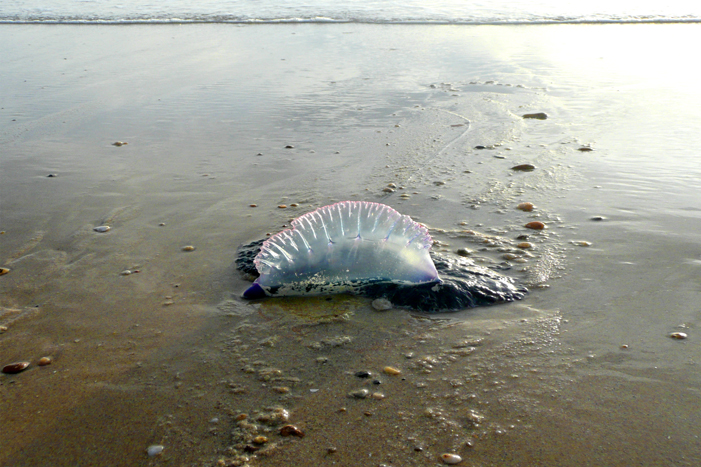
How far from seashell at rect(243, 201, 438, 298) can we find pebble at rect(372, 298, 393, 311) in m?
0.11

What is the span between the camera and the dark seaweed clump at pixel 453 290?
237 cm

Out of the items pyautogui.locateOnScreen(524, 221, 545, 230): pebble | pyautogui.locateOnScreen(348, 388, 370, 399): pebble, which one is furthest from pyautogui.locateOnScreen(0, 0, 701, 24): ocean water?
pyautogui.locateOnScreen(348, 388, 370, 399): pebble

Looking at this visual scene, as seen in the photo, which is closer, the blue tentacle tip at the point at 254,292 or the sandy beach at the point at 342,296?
the sandy beach at the point at 342,296

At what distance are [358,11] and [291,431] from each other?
45.0 feet

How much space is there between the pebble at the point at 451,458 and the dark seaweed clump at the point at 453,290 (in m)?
0.80

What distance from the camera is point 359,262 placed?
246cm

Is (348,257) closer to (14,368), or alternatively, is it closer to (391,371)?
(391,371)

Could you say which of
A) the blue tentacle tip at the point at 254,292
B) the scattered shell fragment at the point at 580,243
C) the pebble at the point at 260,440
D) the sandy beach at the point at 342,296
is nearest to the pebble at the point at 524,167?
the sandy beach at the point at 342,296

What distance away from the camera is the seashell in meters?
2.46

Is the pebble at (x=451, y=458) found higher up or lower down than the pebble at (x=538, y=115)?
lower down

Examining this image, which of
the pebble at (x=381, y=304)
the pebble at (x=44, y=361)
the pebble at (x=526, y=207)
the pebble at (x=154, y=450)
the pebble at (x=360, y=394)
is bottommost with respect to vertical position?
the pebble at (x=154, y=450)

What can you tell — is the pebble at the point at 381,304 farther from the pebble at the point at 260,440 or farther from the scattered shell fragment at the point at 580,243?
the scattered shell fragment at the point at 580,243

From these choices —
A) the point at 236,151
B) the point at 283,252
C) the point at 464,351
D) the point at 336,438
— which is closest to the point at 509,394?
the point at 464,351

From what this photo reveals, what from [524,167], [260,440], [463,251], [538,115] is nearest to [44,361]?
[260,440]
